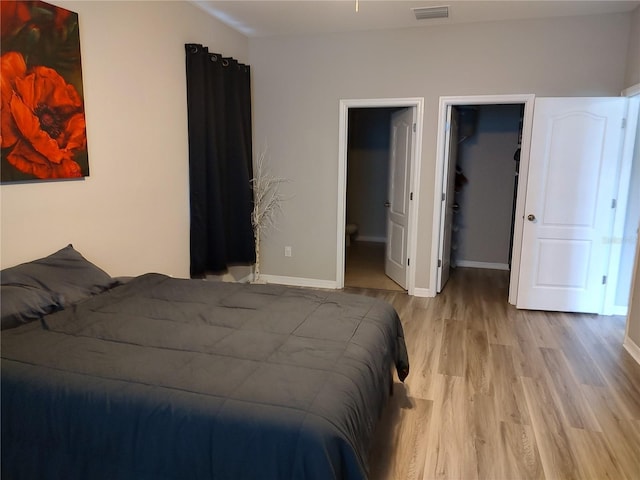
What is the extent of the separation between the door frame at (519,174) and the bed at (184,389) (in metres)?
2.49

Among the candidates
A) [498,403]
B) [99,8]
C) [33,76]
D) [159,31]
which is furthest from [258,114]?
[498,403]

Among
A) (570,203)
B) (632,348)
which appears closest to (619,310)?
(632,348)

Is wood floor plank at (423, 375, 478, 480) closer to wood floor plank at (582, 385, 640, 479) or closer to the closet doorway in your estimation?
wood floor plank at (582, 385, 640, 479)

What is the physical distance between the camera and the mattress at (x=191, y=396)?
4.72 feet

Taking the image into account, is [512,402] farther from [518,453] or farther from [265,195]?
[265,195]

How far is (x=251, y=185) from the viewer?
4879 mm

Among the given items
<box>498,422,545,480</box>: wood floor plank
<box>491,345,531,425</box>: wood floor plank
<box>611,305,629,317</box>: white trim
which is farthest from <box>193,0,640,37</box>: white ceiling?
<box>498,422,545,480</box>: wood floor plank

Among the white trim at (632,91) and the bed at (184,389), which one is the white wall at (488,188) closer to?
the white trim at (632,91)

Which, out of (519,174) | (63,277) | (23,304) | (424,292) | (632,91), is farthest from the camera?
(424,292)

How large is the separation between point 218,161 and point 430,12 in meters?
2.32

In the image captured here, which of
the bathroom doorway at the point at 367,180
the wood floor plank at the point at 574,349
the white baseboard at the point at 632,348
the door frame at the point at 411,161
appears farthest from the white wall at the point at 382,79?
the bathroom doorway at the point at 367,180

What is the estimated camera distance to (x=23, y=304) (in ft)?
7.06

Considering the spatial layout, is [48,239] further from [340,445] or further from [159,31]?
[340,445]

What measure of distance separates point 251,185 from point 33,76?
2587 millimetres
